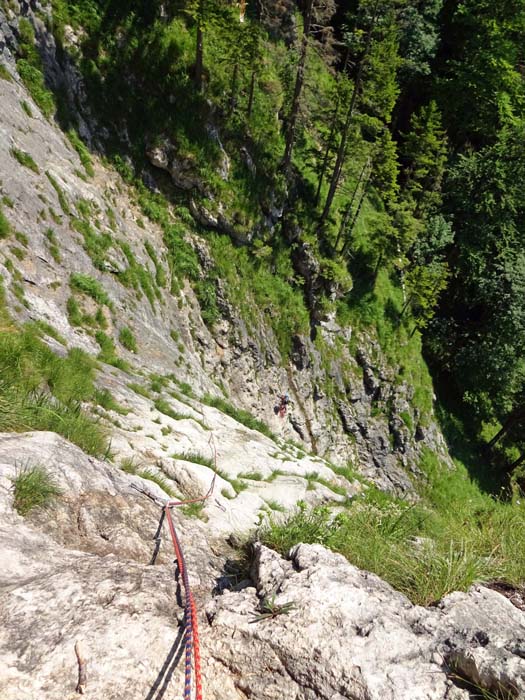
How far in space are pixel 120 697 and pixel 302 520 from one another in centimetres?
224

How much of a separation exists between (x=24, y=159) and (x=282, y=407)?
14202 mm

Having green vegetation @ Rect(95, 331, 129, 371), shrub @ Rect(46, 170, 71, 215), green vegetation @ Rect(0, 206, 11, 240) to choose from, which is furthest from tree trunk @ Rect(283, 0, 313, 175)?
green vegetation @ Rect(0, 206, 11, 240)

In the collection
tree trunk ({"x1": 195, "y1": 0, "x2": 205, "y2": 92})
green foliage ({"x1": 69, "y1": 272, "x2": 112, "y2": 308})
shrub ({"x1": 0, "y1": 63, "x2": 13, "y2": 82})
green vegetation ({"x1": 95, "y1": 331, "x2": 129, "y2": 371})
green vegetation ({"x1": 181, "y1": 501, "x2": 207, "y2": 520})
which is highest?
tree trunk ({"x1": 195, "y1": 0, "x2": 205, "y2": 92})

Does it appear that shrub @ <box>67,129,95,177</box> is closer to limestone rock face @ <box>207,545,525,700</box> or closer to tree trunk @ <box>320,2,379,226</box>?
tree trunk @ <box>320,2,379,226</box>

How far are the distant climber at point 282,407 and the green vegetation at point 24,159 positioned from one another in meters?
13.6

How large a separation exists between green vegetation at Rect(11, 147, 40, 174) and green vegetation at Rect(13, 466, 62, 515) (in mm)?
10935

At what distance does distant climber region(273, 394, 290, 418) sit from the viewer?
1994 centimetres

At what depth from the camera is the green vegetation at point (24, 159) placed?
36.9ft

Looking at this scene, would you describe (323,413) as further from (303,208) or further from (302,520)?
(302,520)

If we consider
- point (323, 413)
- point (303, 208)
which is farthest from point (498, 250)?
point (323, 413)

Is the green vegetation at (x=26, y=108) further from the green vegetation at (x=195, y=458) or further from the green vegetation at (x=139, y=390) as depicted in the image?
the green vegetation at (x=195, y=458)

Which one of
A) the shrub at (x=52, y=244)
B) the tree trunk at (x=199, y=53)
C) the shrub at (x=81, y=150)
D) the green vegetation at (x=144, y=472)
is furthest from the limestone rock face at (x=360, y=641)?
the tree trunk at (x=199, y=53)

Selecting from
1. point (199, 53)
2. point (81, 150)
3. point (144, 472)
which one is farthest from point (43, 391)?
point (199, 53)

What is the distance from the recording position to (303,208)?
2322 centimetres
